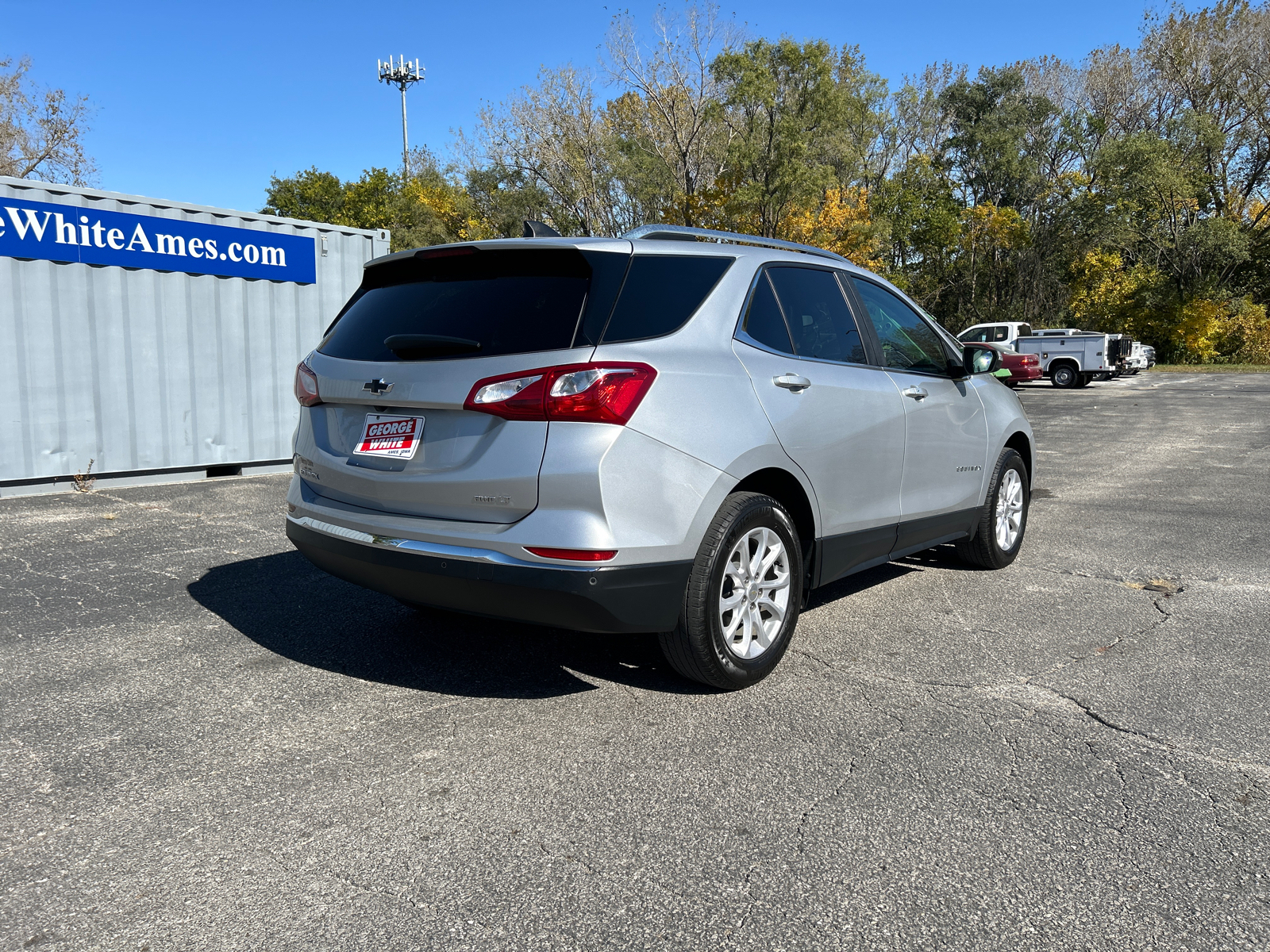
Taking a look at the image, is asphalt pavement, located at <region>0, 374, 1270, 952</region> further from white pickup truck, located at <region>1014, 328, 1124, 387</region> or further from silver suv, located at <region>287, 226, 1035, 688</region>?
white pickup truck, located at <region>1014, 328, 1124, 387</region>

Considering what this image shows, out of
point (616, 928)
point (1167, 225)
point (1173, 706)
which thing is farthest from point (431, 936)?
point (1167, 225)

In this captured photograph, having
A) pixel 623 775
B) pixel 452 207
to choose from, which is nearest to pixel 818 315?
pixel 623 775

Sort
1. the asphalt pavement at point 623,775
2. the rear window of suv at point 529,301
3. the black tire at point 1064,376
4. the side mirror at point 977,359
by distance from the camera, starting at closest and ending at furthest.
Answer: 1. the asphalt pavement at point 623,775
2. the rear window of suv at point 529,301
3. the side mirror at point 977,359
4. the black tire at point 1064,376

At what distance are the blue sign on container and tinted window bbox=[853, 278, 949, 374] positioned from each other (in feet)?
25.3

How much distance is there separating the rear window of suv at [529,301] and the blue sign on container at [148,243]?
6700mm

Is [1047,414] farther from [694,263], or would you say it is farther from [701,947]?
[701,947]

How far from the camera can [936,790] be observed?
3004 millimetres

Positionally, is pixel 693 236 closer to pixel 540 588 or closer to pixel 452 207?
pixel 540 588

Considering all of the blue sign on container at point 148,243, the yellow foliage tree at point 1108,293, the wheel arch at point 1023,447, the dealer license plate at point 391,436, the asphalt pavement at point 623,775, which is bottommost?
the asphalt pavement at point 623,775

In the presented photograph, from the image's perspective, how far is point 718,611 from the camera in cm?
359

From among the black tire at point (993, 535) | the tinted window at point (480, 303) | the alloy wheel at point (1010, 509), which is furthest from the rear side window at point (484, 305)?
the alloy wheel at point (1010, 509)

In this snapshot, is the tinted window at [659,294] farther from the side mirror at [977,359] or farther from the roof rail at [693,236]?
the side mirror at [977,359]

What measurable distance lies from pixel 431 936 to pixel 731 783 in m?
1.13

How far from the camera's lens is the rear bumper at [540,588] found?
10.5ft
